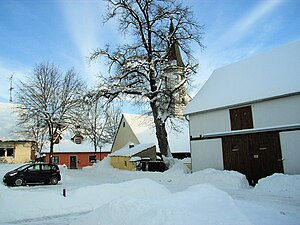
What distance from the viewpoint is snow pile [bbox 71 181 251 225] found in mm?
6039

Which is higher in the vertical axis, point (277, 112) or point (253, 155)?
point (277, 112)

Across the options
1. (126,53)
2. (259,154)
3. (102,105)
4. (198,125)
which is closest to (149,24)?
(126,53)

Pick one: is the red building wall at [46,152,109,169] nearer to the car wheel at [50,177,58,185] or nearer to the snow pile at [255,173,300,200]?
the car wheel at [50,177,58,185]

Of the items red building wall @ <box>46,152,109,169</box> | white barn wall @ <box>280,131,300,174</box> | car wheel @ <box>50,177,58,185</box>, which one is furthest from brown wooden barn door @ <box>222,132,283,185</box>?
red building wall @ <box>46,152,109,169</box>

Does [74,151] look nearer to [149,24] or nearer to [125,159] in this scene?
[125,159]

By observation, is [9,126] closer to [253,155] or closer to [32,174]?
[32,174]

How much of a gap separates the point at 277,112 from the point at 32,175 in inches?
681

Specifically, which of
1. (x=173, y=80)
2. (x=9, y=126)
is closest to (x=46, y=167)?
(x=173, y=80)

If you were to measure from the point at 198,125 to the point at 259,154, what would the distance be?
5.72 meters

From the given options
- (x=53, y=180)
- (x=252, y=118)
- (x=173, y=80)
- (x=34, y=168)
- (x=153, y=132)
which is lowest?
(x=53, y=180)

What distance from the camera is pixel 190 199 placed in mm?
7766

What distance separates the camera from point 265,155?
1809 cm

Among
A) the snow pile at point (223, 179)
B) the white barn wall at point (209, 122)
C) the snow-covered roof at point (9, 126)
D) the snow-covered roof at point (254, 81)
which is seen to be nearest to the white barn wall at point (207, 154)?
the white barn wall at point (209, 122)

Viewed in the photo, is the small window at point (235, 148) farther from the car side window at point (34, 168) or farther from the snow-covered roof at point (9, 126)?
the snow-covered roof at point (9, 126)
